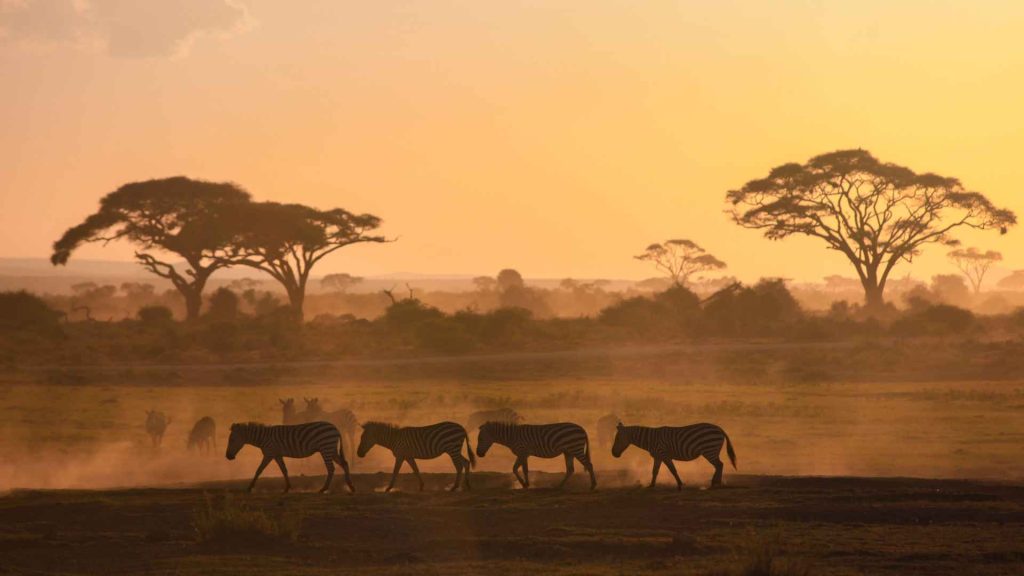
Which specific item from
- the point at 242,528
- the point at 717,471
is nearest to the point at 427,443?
the point at 717,471

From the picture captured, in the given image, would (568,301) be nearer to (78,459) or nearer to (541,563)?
(78,459)

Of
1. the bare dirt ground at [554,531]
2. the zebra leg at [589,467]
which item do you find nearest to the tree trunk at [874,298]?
the bare dirt ground at [554,531]

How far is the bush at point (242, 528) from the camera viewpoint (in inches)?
627

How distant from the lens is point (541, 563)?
14.6m

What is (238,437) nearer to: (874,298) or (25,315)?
(25,315)

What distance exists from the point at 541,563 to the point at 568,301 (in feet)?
354

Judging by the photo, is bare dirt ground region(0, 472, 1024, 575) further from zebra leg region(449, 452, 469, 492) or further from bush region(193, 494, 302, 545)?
zebra leg region(449, 452, 469, 492)

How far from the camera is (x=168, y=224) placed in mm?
71125

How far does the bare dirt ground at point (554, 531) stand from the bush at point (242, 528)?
0.10 metres

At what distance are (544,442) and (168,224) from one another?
54170 millimetres

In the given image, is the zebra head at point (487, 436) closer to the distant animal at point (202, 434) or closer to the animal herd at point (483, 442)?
the animal herd at point (483, 442)

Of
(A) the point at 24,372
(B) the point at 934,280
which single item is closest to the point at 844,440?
(A) the point at 24,372

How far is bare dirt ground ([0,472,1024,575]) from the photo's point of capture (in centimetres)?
1443

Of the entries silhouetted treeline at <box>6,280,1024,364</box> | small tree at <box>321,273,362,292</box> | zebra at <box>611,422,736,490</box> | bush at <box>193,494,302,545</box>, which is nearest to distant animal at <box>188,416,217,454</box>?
zebra at <box>611,422,736,490</box>
